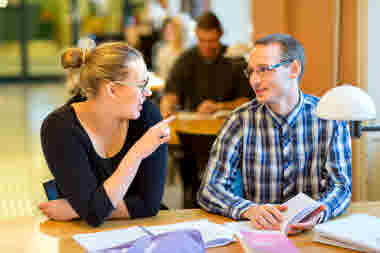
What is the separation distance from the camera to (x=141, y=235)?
2117mm

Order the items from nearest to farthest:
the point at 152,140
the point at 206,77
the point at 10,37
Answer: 1. the point at 152,140
2. the point at 206,77
3. the point at 10,37

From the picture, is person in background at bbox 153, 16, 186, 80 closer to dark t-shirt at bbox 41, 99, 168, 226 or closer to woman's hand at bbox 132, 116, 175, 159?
dark t-shirt at bbox 41, 99, 168, 226

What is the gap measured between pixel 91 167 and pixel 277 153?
2.70ft

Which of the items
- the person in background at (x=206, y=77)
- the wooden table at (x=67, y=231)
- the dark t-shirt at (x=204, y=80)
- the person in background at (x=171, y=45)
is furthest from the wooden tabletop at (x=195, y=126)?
the person in background at (x=171, y=45)

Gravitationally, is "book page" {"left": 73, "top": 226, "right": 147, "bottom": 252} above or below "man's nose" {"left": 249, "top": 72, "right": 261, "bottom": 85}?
below

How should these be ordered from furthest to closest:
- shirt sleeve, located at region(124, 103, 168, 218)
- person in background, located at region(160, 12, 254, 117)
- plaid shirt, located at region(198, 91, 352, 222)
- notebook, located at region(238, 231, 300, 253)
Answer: person in background, located at region(160, 12, 254, 117), plaid shirt, located at region(198, 91, 352, 222), shirt sleeve, located at region(124, 103, 168, 218), notebook, located at region(238, 231, 300, 253)

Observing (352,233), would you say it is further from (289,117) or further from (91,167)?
(91,167)

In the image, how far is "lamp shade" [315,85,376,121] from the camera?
2.16 m

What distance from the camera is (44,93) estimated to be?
14.1 meters

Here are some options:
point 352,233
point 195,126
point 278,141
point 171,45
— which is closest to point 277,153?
point 278,141

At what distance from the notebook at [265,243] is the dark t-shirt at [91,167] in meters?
0.53

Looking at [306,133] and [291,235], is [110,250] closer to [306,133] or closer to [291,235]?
[291,235]

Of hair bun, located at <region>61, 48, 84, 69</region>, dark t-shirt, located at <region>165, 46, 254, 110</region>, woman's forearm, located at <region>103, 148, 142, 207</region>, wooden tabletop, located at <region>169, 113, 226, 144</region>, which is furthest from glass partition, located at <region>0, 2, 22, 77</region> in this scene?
woman's forearm, located at <region>103, 148, 142, 207</region>

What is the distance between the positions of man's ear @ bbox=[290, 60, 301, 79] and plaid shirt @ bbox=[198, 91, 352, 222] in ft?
0.36
